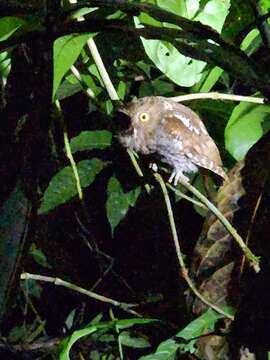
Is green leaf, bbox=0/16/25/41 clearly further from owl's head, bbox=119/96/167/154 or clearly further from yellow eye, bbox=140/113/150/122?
yellow eye, bbox=140/113/150/122

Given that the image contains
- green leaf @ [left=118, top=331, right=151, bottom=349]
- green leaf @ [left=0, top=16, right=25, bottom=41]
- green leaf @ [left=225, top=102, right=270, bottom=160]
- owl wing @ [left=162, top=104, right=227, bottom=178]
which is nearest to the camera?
green leaf @ [left=0, top=16, right=25, bottom=41]

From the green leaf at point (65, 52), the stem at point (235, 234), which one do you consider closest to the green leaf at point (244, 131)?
the stem at point (235, 234)

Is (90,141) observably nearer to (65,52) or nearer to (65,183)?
(65,183)

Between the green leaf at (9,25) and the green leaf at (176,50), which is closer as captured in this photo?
the green leaf at (9,25)

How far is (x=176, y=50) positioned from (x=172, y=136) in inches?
23.6

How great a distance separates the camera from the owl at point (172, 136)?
1.86 metres

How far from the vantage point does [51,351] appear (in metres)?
2.01

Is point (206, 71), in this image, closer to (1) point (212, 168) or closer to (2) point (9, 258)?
(1) point (212, 168)

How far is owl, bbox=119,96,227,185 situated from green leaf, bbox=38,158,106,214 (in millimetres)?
97

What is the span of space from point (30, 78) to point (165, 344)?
0.61 meters

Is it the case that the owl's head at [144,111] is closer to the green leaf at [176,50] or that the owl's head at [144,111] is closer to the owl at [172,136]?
the owl at [172,136]

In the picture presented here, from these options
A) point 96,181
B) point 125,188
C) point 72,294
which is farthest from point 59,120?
point 72,294

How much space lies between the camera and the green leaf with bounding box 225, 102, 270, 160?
140cm

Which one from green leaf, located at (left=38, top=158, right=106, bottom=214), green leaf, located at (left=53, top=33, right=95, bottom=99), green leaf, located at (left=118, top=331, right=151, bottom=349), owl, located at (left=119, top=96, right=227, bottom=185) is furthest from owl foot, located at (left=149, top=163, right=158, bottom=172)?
green leaf, located at (left=53, top=33, right=95, bottom=99)
